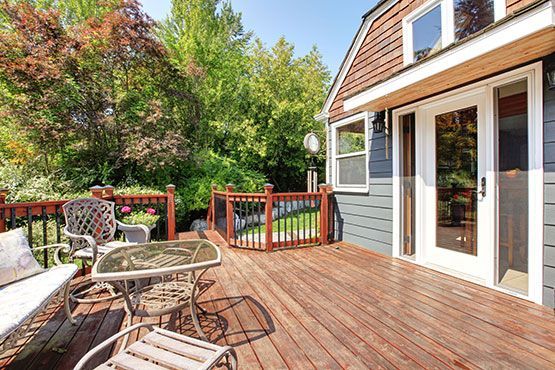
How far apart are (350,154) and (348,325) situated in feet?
10.9

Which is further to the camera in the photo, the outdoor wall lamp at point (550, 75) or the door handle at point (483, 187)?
the door handle at point (483, 187)

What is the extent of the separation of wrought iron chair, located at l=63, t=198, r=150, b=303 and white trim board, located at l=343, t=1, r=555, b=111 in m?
3.64

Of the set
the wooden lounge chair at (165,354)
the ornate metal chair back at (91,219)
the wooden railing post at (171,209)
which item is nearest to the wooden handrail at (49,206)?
the wooden railing post at (171,209)

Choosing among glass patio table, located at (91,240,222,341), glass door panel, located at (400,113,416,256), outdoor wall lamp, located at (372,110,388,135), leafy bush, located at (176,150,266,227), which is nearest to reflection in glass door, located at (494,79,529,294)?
glass door panel, located at (400,113,416,256)

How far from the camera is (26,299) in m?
1.61

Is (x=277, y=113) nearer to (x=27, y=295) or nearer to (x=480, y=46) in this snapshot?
(x=480, y=46)

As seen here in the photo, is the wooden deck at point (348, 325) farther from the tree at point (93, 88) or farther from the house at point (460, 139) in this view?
the tree at point (93, 88)

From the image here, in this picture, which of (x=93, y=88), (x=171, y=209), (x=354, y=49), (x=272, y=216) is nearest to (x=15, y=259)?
(x=171, y=209)

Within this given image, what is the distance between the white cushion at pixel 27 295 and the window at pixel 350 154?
4108mm

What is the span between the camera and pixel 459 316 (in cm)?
217

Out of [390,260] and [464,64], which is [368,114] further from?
[390,260]

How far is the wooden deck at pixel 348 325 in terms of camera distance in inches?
65.6

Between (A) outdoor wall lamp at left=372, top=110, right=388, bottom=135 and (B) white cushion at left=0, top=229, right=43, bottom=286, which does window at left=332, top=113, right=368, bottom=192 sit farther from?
(B) white cushion at left=0, top=229, right=43, bottom=286

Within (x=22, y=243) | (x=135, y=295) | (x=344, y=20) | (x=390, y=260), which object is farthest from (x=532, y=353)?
(x=344, y=20)
